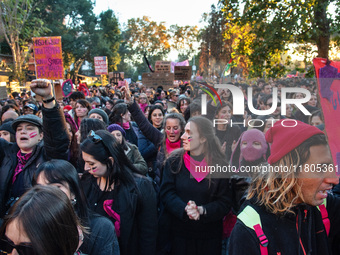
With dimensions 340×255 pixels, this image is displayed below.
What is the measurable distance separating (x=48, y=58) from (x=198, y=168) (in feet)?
21.0

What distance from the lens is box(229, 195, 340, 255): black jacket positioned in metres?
1.50

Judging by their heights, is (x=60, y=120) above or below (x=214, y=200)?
above

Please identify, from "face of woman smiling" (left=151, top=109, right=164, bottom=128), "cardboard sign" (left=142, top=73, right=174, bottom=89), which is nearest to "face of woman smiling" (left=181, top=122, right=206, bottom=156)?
"face of woman smiling" (left=151, top=109, right=164, bottom=128)

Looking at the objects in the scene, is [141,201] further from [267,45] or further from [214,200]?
[267,45]

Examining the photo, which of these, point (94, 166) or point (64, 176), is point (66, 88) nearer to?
point (94, 166)

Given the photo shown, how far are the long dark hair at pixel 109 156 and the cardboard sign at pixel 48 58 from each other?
568 cm

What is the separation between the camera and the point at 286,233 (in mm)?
Answer: 1534

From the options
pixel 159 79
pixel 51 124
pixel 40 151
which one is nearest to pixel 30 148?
pixel 40 151

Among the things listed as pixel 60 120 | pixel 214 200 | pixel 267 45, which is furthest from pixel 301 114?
pixel 267 45

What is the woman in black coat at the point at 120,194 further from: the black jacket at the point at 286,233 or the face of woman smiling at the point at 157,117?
the face of woman smiling at the point at 157,117

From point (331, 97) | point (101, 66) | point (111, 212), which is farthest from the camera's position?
point (101, 66)

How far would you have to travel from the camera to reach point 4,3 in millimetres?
17391

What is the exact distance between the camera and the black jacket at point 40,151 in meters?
2.72

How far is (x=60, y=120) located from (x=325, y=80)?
2.13 metres
